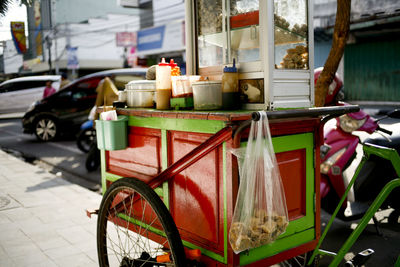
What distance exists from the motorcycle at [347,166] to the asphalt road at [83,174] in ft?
0.81

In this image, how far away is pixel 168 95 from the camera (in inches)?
97.1

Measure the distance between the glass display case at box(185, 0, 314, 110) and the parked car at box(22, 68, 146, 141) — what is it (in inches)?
317

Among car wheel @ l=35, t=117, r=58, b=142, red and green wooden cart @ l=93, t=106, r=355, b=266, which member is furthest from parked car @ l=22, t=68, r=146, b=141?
red and green wooden cart @ l=93, t=106, r=355, b=266

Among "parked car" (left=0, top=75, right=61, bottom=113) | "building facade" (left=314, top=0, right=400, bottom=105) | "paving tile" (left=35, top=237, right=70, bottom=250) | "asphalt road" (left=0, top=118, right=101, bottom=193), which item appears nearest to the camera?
"paving tile" (left=35, top=237, right=70, bottom=250)

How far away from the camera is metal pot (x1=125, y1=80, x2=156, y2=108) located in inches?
105

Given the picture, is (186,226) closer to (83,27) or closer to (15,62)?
(83,27)

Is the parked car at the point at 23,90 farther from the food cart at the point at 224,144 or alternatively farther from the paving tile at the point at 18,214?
the food cart at the point at 224,144

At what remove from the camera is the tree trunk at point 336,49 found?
3.36 m

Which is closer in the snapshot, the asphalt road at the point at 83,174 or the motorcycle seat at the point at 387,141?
the asphalt road at the point at 83,174

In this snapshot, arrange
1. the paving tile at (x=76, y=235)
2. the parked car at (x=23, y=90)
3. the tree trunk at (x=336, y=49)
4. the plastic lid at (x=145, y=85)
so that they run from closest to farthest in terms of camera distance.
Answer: the plastic lid at (x=145, y=85) < the tree trunk at (x=336, y=49) < the paving tile at (x=76, y=235) < the parked car at (x=23, y=90)

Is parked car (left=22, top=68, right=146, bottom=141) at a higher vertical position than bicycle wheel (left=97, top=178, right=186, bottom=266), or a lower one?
higher

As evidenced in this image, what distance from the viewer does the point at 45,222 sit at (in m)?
4.26

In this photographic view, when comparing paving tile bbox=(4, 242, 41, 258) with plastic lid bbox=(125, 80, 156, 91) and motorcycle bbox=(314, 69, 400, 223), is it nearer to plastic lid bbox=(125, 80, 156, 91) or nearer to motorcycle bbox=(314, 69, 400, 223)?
plastic lid bbox=(125, 80, 156, 91)

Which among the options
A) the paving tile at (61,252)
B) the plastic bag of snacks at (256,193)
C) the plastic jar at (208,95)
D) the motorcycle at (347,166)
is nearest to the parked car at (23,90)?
the paving tile at (61,252)
